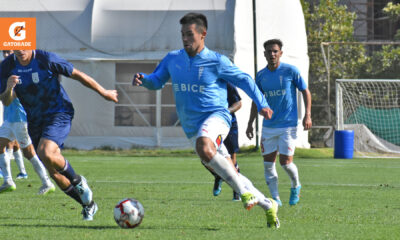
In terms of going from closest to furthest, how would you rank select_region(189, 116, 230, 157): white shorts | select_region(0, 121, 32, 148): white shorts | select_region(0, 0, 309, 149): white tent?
select_region(189, 116, 230, 157): white shorts → select_region(0, 121, 32, 148): white shorts → select_region(0, 0, 309, 149): white tent

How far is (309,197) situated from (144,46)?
16091 mm

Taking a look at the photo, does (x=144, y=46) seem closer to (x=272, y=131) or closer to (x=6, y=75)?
(x=272, y=131)

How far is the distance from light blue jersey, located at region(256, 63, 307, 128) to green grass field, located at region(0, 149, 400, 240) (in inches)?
45.6

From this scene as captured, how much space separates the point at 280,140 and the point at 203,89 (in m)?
3.13

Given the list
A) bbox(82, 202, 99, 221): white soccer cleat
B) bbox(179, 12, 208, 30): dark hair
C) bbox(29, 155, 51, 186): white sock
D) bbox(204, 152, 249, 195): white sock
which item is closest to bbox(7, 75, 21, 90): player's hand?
bbox(82, 202, 99, 221): white soccer cleat

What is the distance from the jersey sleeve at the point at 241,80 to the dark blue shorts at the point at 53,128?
178 cm

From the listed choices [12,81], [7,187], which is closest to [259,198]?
[12,81]

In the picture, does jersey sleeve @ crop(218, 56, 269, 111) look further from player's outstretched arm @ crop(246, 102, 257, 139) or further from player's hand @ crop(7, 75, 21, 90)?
player's outstretched arm @ crop(246, 102, 257, 139)

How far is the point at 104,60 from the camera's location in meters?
25.9

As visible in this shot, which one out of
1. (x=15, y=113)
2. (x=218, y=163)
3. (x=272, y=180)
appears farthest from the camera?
(x=15, y=113)

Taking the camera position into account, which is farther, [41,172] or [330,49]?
[330,49]

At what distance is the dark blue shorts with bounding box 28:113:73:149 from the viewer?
7641 mm

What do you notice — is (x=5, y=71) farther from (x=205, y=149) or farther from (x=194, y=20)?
(x=205, y=149)

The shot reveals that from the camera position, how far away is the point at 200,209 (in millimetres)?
8867
